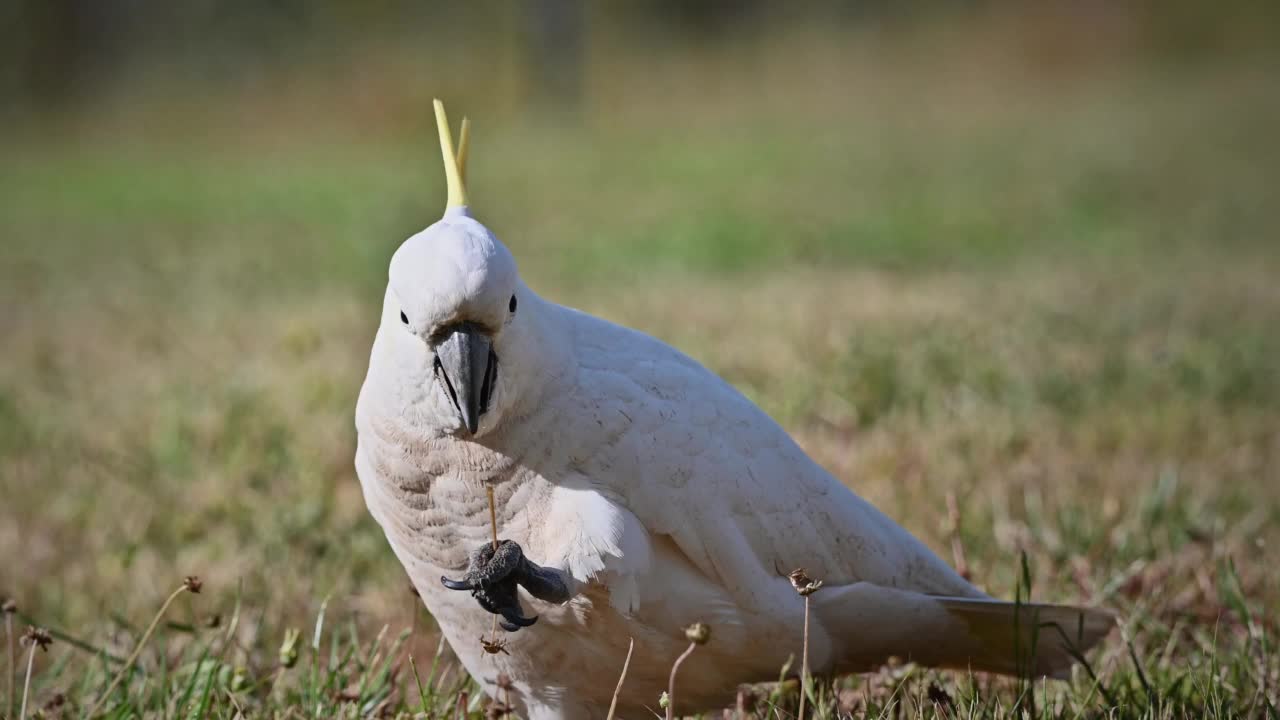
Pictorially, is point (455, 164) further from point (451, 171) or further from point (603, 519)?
point (603, 519)

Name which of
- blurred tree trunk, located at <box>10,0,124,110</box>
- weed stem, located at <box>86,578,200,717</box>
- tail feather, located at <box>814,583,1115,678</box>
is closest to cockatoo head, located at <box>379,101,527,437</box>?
weed stem, located at <box>86,578,200,717</box>

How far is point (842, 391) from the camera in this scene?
404cm

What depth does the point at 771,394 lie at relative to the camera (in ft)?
13.6

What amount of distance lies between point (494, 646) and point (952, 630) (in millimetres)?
949

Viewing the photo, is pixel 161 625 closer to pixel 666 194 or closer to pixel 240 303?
pixel 240 303

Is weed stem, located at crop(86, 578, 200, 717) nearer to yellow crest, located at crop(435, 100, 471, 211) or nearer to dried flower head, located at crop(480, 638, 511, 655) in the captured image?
dried flower head, located at crop(480, 638, 511, 655)

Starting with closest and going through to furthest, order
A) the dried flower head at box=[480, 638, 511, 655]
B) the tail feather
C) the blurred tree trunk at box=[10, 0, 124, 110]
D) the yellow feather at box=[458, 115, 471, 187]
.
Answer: the dried flower head at box=[480, 638, 511, 655] < the yellow feather at box=[458, 115, 471, 187] < the tail feather < the blurred tree trunk at box=[10, 0, 124, 110]

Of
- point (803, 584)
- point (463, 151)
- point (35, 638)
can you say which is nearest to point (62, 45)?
point (463, 151)

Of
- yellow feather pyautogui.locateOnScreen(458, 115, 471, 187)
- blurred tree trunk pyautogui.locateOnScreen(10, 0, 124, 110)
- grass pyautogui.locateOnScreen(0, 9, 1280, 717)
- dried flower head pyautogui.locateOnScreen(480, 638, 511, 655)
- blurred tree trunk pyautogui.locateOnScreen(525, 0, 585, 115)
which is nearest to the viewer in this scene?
dried flower head pyautogui.locateOnScreen(480, 638, 511, 655)

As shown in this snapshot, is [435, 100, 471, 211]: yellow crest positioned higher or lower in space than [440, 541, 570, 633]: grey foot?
higher

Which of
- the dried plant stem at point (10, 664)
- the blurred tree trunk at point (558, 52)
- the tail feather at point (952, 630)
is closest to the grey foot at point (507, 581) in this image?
the tail feather at point (952, 630)

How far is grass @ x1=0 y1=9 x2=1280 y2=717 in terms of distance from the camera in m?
2.43

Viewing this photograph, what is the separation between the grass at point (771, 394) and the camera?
7.98 ft

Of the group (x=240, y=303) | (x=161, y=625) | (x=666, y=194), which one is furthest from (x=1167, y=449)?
(x=666, y=194)
